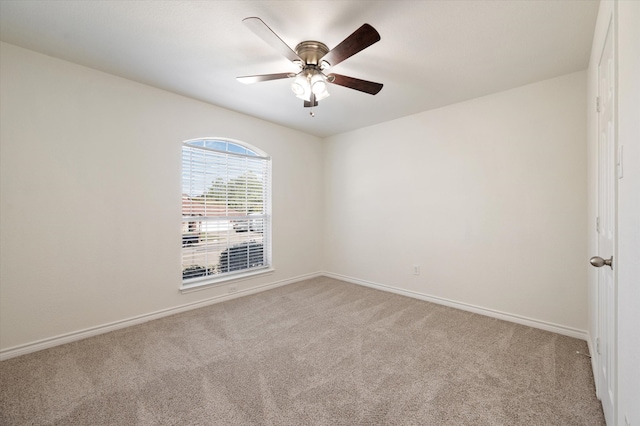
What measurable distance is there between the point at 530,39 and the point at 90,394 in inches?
158

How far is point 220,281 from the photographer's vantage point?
3.49 metres

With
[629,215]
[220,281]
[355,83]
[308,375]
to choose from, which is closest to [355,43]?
[355,83]

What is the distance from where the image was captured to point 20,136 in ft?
7.28

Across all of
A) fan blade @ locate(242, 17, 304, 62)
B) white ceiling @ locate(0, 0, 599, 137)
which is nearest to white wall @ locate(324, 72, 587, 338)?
white ceiling @ locate(0, 0, 599, 137)

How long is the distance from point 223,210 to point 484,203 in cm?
324

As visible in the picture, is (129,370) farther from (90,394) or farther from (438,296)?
(438,296)

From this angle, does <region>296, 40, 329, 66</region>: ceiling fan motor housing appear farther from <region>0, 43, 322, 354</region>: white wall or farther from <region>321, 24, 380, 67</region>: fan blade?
<region>0, 43, 322, 354</region>: white wall

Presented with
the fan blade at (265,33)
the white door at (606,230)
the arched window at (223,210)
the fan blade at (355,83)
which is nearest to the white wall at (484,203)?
the white door at (606,230)

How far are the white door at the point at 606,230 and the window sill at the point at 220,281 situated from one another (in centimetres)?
346

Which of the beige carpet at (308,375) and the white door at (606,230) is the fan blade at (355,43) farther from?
the beige carpet at (308,375)

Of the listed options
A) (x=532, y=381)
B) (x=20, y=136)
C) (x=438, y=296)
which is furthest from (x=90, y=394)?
(x=438, y=296)

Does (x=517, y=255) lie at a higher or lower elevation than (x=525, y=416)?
higher

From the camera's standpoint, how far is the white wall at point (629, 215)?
89cm

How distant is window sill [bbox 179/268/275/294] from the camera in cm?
322
